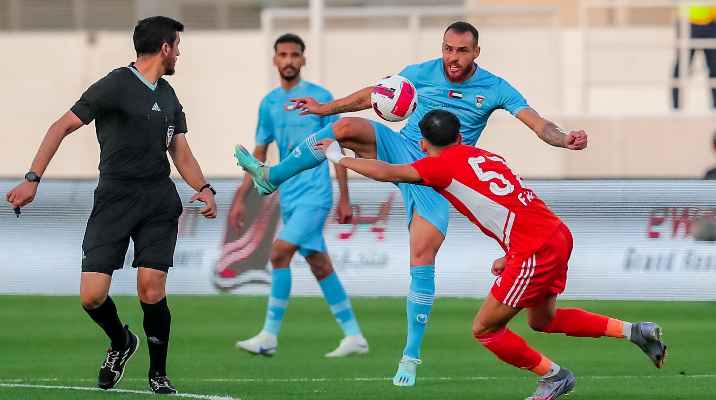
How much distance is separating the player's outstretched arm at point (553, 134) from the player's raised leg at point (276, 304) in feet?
9.21

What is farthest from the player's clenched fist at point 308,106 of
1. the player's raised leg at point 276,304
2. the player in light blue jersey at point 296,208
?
the player's raised leg at point 276,304

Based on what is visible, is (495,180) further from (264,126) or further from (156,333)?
(264,126)

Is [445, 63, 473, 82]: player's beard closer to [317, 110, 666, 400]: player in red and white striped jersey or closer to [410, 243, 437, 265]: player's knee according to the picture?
[410, 243, 437, 265]: player's knee

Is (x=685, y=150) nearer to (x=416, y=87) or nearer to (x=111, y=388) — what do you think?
(x=416, y=87)

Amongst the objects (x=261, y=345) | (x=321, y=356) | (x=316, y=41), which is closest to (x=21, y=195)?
(x=261, y=345)

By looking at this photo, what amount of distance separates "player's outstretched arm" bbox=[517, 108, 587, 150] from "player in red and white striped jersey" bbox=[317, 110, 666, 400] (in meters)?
0.51

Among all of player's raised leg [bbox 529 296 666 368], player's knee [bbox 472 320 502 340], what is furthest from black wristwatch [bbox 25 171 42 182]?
player's raised leg [bbox 529 296 666 368]

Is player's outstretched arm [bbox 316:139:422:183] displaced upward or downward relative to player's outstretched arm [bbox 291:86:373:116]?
downward

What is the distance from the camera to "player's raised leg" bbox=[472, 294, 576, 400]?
870cm

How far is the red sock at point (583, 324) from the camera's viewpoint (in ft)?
29.7

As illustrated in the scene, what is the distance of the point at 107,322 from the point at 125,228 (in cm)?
56

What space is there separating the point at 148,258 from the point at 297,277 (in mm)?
6183

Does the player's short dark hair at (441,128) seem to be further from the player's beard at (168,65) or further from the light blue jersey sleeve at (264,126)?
the light blue jersey sleeve at (264,126)

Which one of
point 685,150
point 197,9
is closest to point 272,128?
point 685,150
